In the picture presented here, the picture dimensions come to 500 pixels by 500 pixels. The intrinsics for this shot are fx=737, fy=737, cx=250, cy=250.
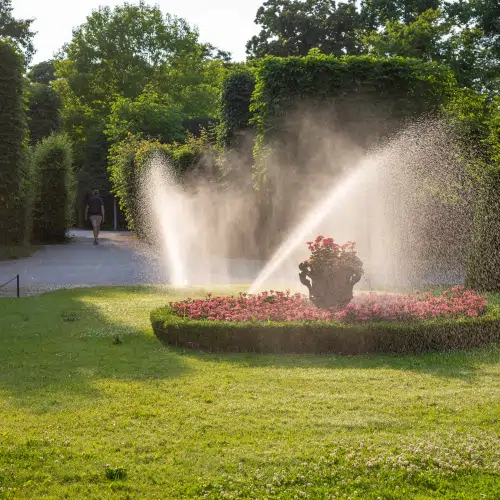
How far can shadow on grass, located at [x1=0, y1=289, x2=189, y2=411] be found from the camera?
7.55m

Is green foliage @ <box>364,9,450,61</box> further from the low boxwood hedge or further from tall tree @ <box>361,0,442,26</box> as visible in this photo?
the low boxwood hedge

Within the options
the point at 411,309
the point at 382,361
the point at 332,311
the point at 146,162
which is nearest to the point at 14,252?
the point at 146,162

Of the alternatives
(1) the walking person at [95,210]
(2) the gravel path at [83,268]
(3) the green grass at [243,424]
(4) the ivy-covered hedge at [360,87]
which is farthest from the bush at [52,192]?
(3) the green grass at [243,424]

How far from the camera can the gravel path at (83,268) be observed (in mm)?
17444

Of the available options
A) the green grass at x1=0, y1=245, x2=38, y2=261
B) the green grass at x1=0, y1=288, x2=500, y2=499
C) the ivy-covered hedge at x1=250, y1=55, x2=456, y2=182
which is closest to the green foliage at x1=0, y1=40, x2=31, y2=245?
the green grass at x1=0, y1=245, x2=38, y2=261

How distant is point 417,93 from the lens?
1980 centimetres

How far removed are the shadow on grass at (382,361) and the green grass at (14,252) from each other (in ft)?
48.0

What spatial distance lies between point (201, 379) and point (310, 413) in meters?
1.72

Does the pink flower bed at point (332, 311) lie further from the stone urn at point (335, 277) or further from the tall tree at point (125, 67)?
the tall tree at point (125, 67)

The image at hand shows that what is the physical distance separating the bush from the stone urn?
19.2m

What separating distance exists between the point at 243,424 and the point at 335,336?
10.9 feet

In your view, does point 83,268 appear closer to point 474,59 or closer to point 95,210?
point 95,210

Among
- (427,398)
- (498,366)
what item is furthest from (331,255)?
(427,398)

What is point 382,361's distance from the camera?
29.3 feet
